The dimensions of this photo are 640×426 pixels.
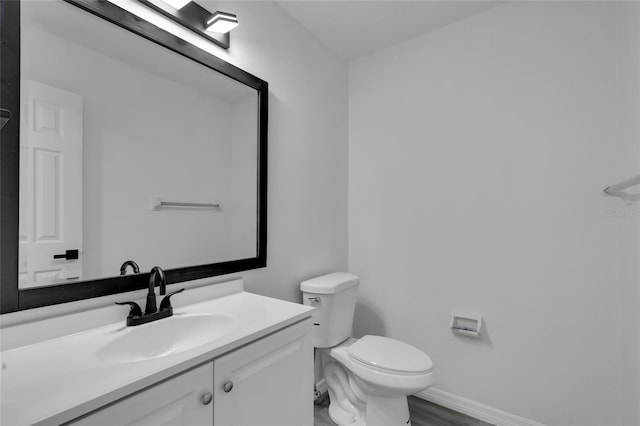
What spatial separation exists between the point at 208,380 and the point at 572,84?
2104 millimetres

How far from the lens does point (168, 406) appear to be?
0.72 m

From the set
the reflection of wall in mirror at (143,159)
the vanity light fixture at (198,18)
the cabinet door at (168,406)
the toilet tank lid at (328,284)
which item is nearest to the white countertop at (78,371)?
the cabinet door at (168,406)

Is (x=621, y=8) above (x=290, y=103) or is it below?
above

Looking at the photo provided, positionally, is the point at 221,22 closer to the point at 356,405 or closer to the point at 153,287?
the point at 153,287

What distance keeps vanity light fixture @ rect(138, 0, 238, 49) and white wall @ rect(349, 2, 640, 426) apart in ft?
3.99

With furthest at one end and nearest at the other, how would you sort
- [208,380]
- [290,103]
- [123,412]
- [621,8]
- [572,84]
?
[290,103] < [572,84] < [621,8] < [208,380] < [123,412]

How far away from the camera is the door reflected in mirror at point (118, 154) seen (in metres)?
0.88

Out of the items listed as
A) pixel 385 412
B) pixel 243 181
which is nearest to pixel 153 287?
pixel 243 181

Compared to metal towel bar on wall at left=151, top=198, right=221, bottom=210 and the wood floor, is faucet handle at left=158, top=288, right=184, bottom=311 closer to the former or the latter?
metal towel bar on wall at left=151, top=198, right=221, bottom=210

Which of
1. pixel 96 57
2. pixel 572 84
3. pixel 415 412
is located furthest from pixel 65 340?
pixel 572 84

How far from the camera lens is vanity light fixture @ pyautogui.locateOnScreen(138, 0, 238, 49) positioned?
3.91 ft

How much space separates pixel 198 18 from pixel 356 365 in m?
1.81

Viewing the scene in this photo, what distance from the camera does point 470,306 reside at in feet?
5.97

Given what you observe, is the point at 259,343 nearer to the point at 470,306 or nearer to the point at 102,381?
the point at 102,381
